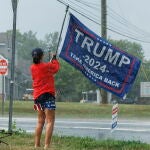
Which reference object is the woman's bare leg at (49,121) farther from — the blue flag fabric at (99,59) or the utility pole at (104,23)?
the utility pole at (104,23)

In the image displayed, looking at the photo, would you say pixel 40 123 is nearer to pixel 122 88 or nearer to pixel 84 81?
pixel 122 88

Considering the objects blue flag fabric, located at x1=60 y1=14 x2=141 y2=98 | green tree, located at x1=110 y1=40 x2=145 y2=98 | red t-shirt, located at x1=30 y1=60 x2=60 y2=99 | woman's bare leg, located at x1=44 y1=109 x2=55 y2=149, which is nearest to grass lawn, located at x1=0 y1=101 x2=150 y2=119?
blue flag fabric, located at x1=60 y1=14 x2=141 y2=98

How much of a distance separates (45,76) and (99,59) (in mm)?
1983

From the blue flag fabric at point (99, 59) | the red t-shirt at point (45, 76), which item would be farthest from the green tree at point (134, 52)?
the red t-shirt at point (45, 76)

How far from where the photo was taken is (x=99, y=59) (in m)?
11.8

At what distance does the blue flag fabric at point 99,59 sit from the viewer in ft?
38.3

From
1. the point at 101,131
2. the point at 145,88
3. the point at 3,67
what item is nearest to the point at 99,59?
the point at 101,131

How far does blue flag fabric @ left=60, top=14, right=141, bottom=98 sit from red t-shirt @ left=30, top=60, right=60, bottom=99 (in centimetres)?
170

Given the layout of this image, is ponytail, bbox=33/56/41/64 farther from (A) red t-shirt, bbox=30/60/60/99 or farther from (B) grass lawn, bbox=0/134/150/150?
(B) grass lawn, bbox=0/134/150/150

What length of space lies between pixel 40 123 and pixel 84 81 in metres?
62.0

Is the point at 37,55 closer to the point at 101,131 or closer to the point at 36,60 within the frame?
the point at 36,60

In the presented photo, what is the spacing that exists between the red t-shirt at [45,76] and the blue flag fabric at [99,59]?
67.1 inches

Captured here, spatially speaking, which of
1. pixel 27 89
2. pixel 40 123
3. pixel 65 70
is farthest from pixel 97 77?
pixel 27 89

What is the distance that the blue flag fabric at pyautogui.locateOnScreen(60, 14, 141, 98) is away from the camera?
11.7 metres
